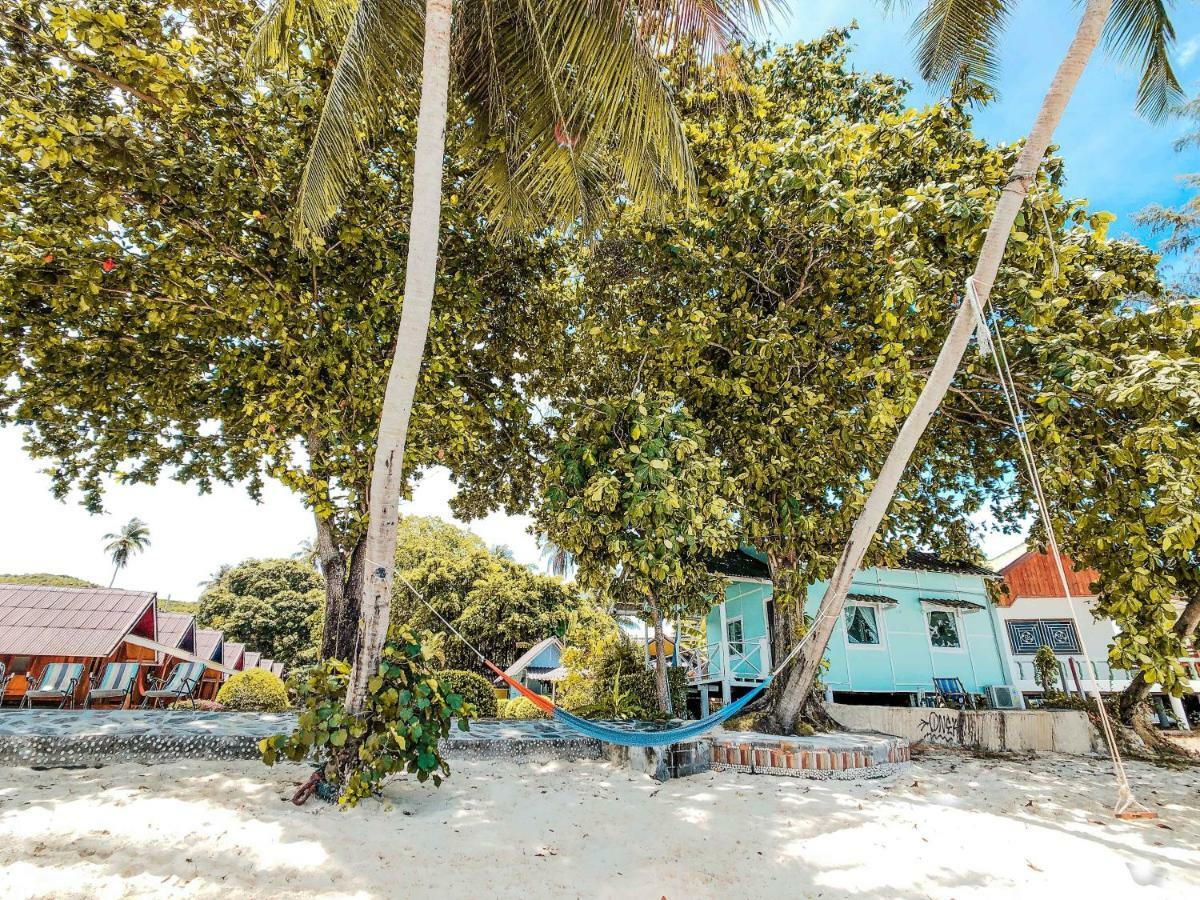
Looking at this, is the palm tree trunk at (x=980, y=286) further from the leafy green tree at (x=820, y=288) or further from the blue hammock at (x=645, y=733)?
the blue hammock at (x=645, y=733)

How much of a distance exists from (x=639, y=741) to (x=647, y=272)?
6044mm

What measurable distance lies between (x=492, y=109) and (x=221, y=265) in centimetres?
355

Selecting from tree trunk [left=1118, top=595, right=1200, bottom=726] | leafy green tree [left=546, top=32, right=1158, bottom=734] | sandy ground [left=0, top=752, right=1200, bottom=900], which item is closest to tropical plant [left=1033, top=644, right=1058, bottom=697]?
tree trunk [left=1118, top=595, right=1200, bottom=726]

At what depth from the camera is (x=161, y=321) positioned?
669cm

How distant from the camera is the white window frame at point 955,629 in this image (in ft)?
47.2

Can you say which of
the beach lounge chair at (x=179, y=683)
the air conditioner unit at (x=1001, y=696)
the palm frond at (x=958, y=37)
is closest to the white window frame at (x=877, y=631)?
the air conditioner unit at (x=1001, y=696)

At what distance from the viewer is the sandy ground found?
2.91 metres

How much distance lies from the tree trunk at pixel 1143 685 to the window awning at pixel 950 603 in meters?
4.72

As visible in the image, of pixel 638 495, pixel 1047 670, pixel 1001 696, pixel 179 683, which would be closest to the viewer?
pixel 638 495

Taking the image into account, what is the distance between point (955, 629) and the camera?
1487 centimetres

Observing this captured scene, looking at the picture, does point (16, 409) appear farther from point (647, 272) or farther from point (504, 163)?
point (647, 272)

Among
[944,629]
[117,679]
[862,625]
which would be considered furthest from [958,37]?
[117,679]

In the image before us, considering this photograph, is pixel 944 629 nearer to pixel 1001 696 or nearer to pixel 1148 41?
pixel 1001 696

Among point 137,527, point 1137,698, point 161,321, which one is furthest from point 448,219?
point 137,527
